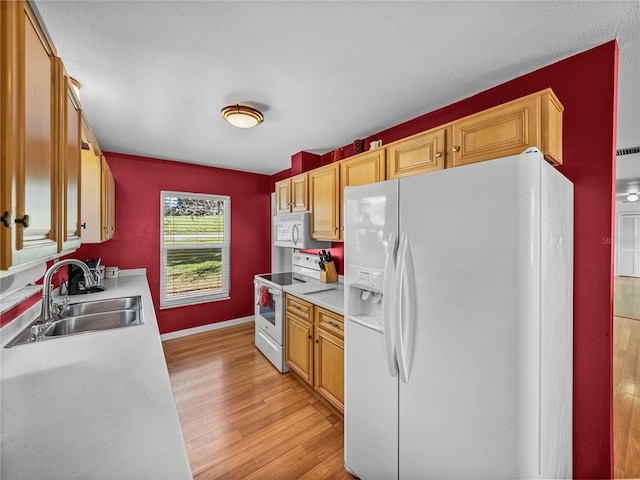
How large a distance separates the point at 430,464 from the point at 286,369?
185 cm

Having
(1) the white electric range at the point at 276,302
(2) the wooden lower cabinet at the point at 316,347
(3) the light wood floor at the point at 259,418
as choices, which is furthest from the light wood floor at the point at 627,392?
(1) the white electric range at the point at 276,302

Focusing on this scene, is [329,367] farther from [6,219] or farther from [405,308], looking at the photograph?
[6,219]

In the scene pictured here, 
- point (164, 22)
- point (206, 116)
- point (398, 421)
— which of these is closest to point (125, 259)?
point (206, 116)

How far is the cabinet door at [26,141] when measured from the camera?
2.06ft

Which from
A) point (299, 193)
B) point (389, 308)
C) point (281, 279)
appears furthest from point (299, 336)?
point (299, 193)

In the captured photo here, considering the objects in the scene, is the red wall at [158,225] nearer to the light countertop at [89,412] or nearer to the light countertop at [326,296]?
the light countertop at [326,296]

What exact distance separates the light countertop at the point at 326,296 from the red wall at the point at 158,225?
6.16 feet

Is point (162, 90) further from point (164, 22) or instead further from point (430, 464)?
point (430, 464)

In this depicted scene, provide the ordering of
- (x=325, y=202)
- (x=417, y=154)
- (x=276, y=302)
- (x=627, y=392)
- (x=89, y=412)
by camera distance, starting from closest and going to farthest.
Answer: (x=89, y=412) < (x=417, y=154) < (x=627, y=392) < (x=325, y=202) < (x=276, y=302)

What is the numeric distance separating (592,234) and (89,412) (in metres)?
2.37

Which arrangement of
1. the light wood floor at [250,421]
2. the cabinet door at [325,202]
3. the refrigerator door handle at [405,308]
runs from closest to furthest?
the refrigerator door handle at [405,308] → the light wood floor at [250,421] → the cabinet door at [325,202]

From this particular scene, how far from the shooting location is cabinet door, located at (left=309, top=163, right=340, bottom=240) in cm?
266

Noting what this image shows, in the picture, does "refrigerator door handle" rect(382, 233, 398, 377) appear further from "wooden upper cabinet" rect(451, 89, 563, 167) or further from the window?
the window

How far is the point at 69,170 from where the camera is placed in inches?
43.8
